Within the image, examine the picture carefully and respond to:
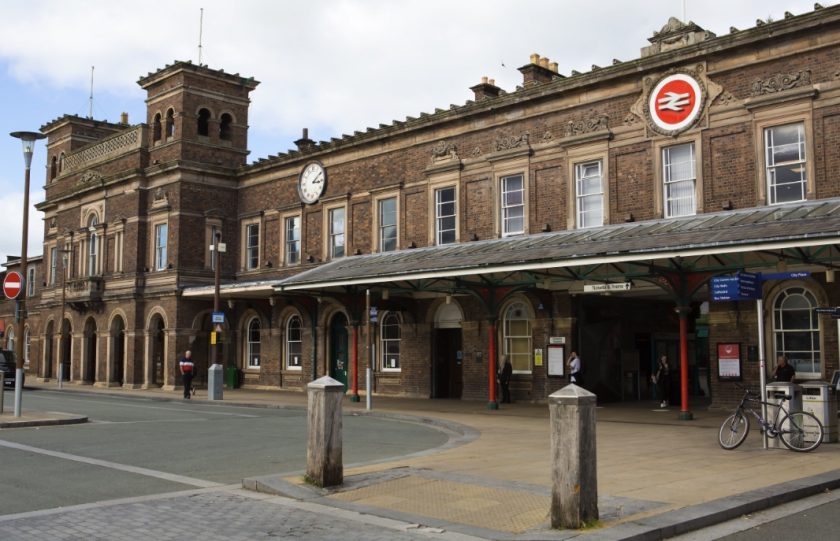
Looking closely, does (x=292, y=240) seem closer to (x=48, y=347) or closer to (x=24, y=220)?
(x=24, y=220)

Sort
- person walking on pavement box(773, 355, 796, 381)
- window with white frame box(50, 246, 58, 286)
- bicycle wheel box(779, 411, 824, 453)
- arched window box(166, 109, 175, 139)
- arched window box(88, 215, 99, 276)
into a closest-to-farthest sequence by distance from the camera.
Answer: bicycle wheel box(779, 411, 824, 453) → person walking on pavement box(773, 355, 796, 381) → arched window box(166, 109, 175, 139) → arched window box(88, 215, 99, 276) → window with white frame box(50, 246, 58, 286)

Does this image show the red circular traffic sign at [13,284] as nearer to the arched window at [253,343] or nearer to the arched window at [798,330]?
the arched window at [253,343]

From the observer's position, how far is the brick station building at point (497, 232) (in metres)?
18.6

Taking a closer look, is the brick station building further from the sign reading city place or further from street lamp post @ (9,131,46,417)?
street lamp post @ (9,131,46,417)

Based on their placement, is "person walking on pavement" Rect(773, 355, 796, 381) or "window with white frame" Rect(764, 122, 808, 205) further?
"window with white frame" Rect(764, 122, 808, 205)

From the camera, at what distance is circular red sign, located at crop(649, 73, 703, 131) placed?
68.0 ft

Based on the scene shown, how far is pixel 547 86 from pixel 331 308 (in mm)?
11510

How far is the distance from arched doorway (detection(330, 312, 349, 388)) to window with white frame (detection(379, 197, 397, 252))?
3351 millimetres

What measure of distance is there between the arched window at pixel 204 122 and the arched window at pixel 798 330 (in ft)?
82.8

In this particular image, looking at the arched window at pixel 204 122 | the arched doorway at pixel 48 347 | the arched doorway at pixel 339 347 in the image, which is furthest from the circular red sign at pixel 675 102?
the arched doorway at pixel 48 347

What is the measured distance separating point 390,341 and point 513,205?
270 inches

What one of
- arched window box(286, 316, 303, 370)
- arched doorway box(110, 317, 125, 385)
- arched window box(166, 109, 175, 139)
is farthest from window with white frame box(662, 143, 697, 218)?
arched doorway box(110, 317, 125, 385)

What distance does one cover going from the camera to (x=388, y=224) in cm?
2858

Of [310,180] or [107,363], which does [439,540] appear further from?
[107,363]
